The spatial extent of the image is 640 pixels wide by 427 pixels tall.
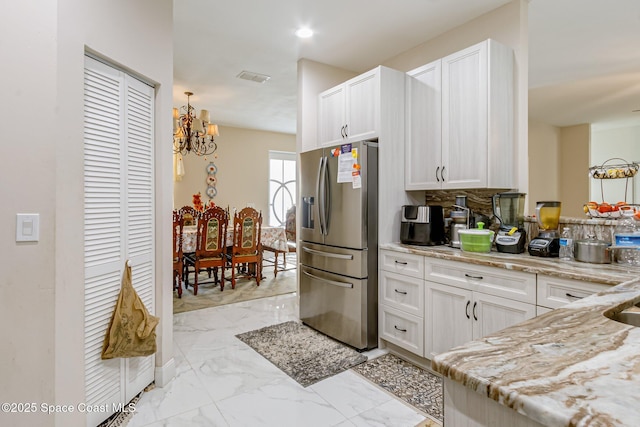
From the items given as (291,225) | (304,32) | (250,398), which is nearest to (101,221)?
(250,398)

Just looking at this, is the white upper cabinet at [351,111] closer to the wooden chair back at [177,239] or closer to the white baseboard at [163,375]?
the wooden chair back at [177,239]

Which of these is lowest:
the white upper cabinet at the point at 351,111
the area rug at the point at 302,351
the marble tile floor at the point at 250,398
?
the marble tile floor at the point at 250,398

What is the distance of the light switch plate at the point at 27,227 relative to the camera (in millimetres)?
1430

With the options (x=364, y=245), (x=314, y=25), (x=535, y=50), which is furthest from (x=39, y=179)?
(x=535, y=50)

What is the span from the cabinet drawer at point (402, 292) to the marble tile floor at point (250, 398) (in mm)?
466

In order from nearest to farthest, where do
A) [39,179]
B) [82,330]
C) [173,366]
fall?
[39,179]
[82,330]
[173,366]

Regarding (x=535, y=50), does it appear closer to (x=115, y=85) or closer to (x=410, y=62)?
(x=410, y=62)

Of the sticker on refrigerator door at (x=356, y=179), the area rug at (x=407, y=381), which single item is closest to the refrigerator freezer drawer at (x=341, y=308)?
the area rug at (x=407, y=381)

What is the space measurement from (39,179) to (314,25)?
251 cm

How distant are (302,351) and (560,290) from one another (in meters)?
1.89

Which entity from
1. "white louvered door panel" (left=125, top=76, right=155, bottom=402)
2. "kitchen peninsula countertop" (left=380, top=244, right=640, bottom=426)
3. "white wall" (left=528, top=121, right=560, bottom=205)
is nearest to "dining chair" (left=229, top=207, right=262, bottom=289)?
"white louvered door panel" (left=125, top=76, right=155, bottom=402)

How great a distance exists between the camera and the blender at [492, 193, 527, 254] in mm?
2438

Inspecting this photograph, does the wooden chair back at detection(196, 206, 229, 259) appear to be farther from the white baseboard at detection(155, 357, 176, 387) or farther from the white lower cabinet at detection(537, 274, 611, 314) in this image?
the white lower cabinet at detection(537, 274, 611, 314)

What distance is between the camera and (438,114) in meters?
2.82
